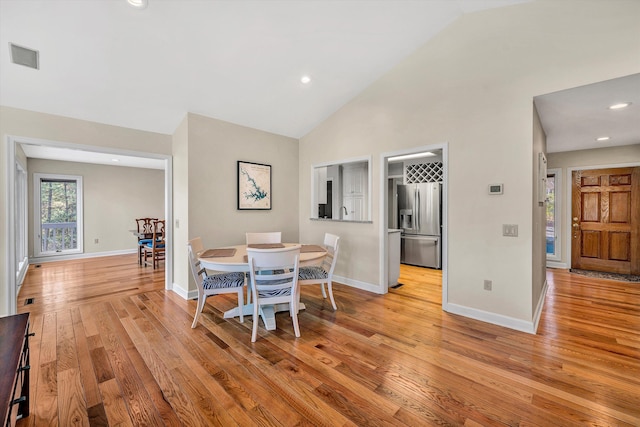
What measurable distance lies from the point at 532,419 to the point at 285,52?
3711mm

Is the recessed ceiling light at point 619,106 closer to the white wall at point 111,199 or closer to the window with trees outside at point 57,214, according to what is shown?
the white wall at point 111,199

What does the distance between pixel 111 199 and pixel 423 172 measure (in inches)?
308

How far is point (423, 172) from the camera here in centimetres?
586

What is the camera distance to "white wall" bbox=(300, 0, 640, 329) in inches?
95.0

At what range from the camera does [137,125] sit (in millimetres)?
3895

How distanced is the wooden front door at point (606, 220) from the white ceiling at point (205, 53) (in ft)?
6.11

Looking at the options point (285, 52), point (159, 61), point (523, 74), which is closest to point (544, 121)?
→ point (523, 74)

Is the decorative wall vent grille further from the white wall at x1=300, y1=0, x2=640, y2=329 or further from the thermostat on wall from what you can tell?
the thermostat on wall

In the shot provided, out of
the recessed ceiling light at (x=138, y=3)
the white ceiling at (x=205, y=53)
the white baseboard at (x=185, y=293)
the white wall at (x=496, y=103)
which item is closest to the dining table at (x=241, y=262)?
the white baseboard at (x=185, y=293)

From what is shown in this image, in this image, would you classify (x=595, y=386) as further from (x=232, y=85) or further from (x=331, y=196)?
(x=331, y=196)

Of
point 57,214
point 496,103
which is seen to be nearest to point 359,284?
point 496,103

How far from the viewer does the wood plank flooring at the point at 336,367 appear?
1.71m

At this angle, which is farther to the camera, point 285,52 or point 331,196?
point 331,196

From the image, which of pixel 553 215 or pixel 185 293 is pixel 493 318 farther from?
pixel 553 215
